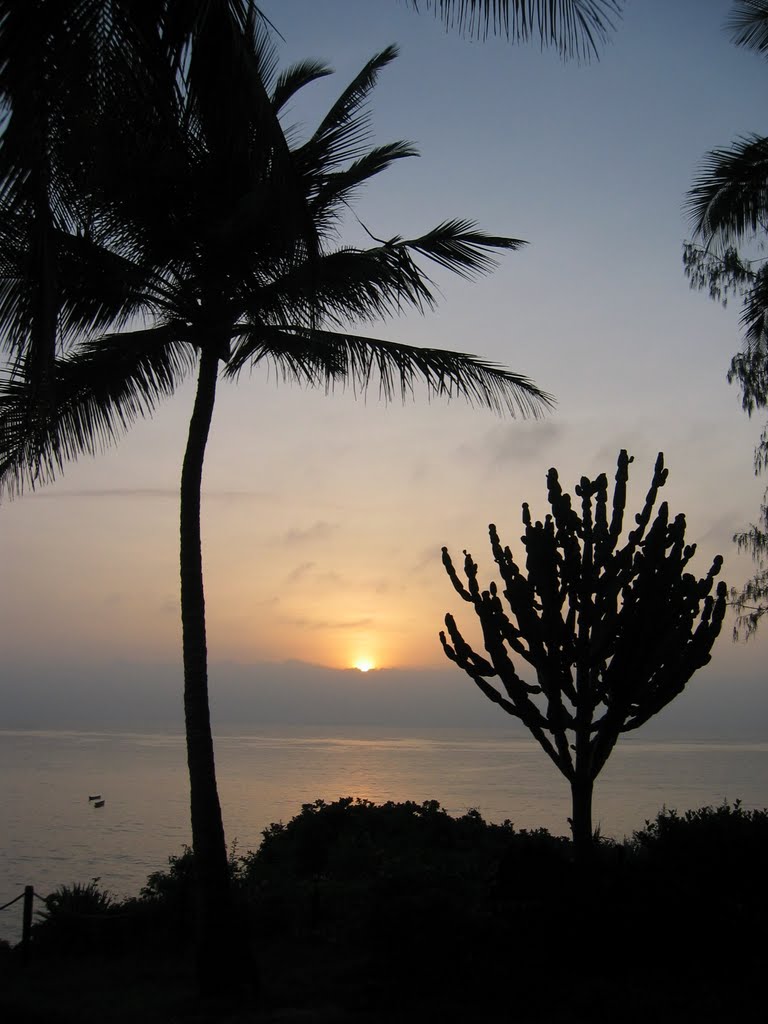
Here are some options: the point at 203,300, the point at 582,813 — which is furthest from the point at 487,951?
the point at 203,300

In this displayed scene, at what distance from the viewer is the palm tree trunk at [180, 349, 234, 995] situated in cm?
969

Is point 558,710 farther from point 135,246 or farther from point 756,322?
point 756,322

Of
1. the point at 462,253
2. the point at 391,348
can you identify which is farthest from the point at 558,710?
the point at 462,253

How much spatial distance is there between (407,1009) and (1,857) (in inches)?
1420

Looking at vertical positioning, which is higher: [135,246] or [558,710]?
[135,246]

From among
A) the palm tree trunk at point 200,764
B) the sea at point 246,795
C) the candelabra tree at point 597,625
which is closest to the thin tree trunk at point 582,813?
the candelabra tree at point 597,625

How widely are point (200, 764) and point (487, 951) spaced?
11.8 feet

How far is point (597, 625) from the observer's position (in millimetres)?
12016

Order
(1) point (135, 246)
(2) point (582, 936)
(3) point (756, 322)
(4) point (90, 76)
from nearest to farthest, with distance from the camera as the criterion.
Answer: (4) point (90, 76)
(2) point (582, 936)
(1) point (135, 246)
(3) point (756, 322)

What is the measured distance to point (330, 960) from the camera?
37.3 feet

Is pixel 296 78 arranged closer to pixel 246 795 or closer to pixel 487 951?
pixel 487 951

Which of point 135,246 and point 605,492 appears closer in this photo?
point 135,246

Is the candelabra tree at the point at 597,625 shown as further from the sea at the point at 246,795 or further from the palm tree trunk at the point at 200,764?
the sea at the point at 246,795

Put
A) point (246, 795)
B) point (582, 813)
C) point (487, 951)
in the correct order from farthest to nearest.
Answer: point (246, 795), point (582, 813), point (487, 951)
